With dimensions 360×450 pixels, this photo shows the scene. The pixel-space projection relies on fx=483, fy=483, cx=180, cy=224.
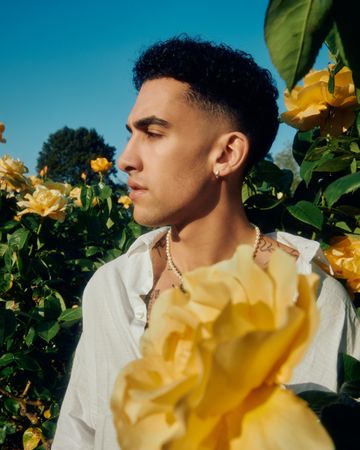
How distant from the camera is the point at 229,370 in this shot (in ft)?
1.02

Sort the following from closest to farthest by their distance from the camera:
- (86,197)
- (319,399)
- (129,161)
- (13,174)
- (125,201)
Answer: (319,399) < (129,161) < (13,174) < (86,197) < (125,201)

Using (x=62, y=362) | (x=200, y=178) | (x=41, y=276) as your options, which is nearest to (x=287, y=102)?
(x=200, y=178)

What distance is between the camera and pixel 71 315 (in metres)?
2.10

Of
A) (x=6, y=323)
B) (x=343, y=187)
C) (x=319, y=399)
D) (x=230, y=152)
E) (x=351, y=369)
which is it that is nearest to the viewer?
(x=319, y=399)

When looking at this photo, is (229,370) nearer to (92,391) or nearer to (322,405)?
(322,405)

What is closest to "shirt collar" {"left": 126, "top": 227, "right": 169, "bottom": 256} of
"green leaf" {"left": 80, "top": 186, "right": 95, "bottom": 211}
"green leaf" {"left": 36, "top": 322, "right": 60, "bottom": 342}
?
"green leaf" {"left": 36, "top": 322, "right": 60, "bottom": 342}

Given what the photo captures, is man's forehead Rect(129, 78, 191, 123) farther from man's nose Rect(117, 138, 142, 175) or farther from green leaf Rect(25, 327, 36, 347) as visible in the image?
green leaf Rect(25, 327, 36, 347)

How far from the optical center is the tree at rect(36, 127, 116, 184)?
38.6 meters

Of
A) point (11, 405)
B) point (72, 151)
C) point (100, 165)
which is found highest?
point (72, 151)

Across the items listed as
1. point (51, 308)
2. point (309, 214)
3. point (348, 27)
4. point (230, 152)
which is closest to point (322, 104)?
point (309, 214)

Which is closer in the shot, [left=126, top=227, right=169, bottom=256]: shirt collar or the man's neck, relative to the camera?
the man's neck

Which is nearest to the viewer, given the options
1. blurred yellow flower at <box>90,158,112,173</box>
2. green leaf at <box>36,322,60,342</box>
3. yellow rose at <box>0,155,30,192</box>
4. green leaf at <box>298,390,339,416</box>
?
green leaf at <box>298,390,339,416</box>

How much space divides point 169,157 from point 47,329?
102 cm

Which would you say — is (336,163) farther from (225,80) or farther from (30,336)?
(30,336)
